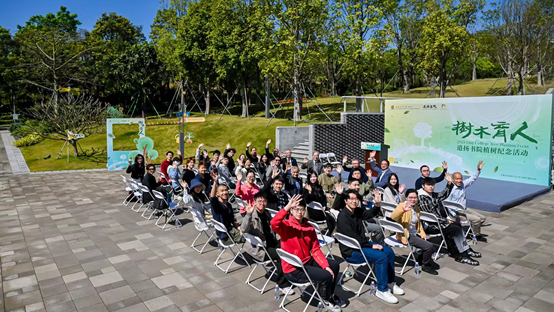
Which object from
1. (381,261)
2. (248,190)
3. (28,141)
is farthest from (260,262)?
(28,141)

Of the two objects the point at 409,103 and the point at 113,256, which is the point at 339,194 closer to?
the point at 113,256

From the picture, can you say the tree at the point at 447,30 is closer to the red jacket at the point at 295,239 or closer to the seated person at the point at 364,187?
the seated person at the point at 364,187

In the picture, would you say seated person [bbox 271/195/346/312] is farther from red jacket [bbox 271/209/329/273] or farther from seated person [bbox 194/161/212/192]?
seated person [bbox 194/161/212/192]

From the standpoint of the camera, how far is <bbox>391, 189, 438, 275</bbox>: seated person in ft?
21.5

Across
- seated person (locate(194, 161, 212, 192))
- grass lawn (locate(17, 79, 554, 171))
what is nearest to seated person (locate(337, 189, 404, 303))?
seated person (locate(194, 161, 212, 192))

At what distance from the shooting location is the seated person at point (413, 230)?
6.55 meters

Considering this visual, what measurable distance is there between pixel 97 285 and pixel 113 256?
137cm

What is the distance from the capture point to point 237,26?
32.8 m

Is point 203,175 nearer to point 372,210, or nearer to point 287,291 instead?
point 372,210

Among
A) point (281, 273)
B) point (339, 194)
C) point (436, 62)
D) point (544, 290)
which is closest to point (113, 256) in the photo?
point (281, 273)

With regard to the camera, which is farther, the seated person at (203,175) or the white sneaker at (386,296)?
the seated person at (203,175)

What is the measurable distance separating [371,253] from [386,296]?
62 centimetres

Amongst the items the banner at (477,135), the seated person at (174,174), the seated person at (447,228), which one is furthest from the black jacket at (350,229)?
the banner at (477,135)

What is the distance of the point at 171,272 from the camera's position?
6848 mm
